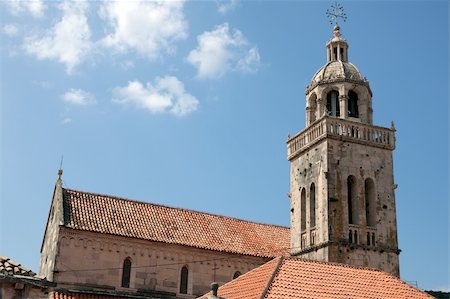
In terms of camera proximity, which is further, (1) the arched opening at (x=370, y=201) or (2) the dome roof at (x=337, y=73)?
(2) the dome roof at (x=337, y=73)

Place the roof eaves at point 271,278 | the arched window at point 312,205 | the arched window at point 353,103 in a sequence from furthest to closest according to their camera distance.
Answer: the arched window at point 353,103 → the arched window at point 312,205 → the roof eaves at point 271,278

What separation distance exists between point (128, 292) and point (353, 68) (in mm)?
17945

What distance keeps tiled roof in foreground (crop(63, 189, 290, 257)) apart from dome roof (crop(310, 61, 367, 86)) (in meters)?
9.51

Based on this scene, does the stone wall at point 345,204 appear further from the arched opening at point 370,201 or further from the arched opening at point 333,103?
the arched opening at point 333,103

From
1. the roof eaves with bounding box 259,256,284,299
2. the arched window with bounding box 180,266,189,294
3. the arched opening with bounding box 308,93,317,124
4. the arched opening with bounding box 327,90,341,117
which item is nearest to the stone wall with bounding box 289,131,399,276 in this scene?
the arched opening with bounding box 308,93,317,124

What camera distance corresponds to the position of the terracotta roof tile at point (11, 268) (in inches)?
563

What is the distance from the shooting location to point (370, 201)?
107ft

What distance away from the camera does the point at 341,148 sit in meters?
32.4

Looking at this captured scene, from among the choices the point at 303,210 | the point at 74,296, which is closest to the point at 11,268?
the point at 74,296

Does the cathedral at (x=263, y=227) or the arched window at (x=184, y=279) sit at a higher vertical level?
the cathedral at (x=263, y=227)

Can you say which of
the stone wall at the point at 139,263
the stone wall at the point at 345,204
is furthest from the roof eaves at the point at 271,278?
the stone wall at the point at 139,263

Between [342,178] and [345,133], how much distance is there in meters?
2.53

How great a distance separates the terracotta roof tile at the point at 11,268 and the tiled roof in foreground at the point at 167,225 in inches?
558

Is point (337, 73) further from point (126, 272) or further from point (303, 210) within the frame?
point (126, 272)
